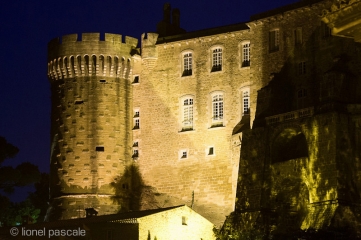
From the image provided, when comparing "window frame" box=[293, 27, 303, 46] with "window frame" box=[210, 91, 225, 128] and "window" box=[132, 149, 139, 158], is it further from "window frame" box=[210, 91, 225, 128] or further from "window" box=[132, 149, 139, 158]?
"window" box=[132, 149, 139, 158]

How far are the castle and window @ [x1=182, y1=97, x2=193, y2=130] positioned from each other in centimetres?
6

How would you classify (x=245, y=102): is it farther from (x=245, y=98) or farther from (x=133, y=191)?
(x=133, y=191)

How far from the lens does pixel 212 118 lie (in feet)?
147

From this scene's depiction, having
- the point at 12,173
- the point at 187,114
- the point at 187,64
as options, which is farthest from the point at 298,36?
the point at 12,173

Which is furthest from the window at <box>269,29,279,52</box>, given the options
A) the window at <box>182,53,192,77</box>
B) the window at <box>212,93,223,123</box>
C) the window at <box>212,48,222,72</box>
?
the window at <box>182,53,192,77</box>

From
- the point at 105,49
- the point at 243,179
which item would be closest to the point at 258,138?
the point at 243,179

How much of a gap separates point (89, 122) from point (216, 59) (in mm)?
7967

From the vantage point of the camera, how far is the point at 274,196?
127 feet

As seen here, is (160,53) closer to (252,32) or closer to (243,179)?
(252,32)

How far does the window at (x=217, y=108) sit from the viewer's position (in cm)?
4475

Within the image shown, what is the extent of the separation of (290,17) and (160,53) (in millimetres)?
8899

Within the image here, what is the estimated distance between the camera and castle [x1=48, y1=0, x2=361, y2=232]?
124ft

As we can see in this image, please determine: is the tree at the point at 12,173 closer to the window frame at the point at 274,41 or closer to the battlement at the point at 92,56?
the battlement at the point at 92,56

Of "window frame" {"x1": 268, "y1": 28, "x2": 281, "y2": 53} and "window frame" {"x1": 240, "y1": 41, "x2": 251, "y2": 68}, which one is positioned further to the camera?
"window frame" {"x1": 240, "y1": 41, "x2": 251, "y2": 68}
